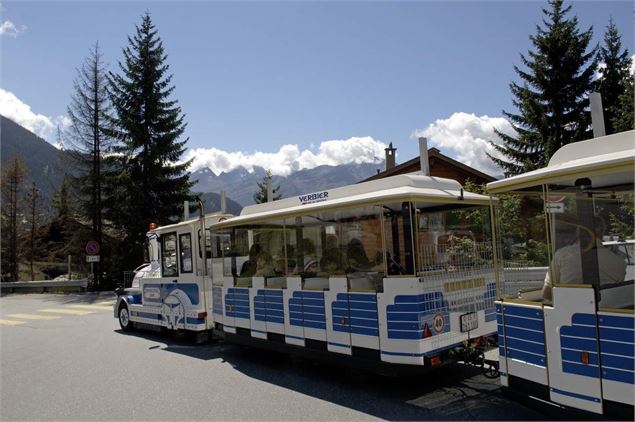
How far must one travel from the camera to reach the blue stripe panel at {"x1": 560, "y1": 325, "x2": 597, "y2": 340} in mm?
4105

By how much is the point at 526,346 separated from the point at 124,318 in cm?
1063

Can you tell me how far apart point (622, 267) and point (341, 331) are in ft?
11.1

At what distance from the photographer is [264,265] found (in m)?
8.35

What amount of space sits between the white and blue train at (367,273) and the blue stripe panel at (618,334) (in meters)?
1.57

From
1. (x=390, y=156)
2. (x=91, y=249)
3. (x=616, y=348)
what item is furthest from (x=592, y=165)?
(x=91, y=249)

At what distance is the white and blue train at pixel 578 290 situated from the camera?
3984 mm

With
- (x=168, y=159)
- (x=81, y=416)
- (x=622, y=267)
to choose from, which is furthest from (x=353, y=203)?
(x=168, y=159)

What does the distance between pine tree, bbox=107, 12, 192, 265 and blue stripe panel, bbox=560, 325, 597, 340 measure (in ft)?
87.9

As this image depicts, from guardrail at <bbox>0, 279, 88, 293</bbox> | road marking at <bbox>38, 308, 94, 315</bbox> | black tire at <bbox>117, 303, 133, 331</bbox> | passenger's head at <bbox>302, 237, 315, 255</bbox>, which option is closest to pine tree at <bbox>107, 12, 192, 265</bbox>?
guardrail at <bbox>0, 279, 88, 293</bbox>

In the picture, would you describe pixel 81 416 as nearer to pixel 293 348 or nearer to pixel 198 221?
pixel 293 348

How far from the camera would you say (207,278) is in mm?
9820

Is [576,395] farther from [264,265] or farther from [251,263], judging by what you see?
[251,263]

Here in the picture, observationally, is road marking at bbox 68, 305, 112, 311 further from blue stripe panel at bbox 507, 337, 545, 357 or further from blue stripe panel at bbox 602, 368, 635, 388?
blue stripe panel at bbox 602, 368, 635, 388

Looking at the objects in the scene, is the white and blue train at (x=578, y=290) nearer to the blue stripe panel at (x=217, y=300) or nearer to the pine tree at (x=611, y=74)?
the blue stripe panel at (x=217, y=300)
